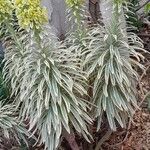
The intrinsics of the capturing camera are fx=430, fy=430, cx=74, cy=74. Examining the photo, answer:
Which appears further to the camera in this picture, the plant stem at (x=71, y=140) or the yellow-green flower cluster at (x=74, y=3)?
the plant stem at (x=71, y=140)

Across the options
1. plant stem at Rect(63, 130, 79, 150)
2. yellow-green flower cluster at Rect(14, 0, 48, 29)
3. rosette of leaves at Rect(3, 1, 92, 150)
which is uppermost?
yellow-green flower cluster at Rect(14, 0, 48, 29)

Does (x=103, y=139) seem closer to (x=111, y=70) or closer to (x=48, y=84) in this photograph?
(x=111, y=70)

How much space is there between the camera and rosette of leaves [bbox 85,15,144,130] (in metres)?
3.33

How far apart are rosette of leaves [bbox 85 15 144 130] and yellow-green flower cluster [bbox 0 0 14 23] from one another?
678 millimetres

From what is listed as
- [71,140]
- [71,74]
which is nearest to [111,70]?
[71,74]

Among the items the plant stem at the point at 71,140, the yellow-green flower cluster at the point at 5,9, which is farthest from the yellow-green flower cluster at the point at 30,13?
the plant stem at the point at 71,140

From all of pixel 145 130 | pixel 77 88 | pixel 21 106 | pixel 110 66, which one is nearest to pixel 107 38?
pixel 110 66

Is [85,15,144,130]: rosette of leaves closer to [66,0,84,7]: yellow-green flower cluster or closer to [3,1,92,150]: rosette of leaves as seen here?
[3,1,92,150]: rosette of leaves

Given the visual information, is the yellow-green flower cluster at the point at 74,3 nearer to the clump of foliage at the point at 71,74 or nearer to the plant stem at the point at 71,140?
the clump of foliage at the point at 71,74

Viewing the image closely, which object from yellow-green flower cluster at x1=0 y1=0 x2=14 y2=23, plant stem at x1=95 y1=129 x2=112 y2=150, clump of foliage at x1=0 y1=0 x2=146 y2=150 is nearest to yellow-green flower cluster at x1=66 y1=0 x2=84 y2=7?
clump of foliage at x1=0 y1=0 x2=146 y2=150

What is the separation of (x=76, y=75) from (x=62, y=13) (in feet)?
3.17

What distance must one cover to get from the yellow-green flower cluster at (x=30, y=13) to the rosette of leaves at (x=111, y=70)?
1.94ft

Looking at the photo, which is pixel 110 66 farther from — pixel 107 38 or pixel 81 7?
pixel 81 7

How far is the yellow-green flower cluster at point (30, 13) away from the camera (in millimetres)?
2875
